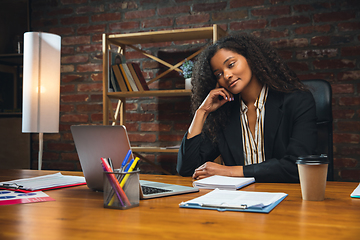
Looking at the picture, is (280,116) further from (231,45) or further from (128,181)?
(128,181)

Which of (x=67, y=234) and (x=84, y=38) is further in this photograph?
(x=84, y=38)

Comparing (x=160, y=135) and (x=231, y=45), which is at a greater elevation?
(x=231, y=45)

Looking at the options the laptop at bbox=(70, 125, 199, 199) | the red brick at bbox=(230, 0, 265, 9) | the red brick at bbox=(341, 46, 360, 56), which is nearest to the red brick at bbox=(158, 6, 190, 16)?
the red brick at bbox=(230, 0, 265, 9)

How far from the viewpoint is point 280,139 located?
1.53 meters

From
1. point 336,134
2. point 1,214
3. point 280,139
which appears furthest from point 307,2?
point 1,214

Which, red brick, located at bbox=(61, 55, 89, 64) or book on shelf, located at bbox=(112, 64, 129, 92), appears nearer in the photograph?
book on shelf, located at bbox=(112, 64, 129, 92)

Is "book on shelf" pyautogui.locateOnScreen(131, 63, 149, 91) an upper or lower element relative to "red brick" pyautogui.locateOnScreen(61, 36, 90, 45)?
Answer: lower

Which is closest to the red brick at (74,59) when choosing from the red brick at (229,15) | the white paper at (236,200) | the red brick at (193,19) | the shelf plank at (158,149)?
the red brick at (193,19)

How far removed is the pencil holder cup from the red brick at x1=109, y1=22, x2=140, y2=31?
2.21 meters

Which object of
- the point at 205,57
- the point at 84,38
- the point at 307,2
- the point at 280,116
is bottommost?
the point at 280,116

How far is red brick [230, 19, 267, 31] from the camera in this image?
2457 millimetres

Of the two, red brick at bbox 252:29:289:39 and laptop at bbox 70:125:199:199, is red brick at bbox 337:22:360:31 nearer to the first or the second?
red brick at bbox 252:29:289:39

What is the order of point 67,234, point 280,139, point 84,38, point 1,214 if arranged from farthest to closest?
point 84,38
point 280,139
point 1,214
point 67,234

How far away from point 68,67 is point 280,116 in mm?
2043
